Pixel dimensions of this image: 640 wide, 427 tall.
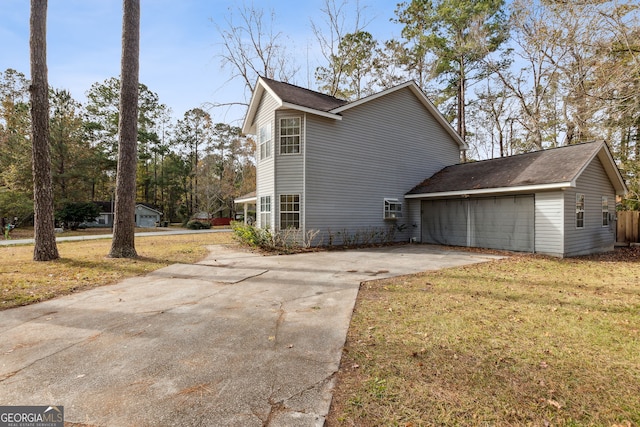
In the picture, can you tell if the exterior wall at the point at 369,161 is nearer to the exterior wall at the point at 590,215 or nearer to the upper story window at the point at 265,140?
the upper story window at the point at 265,140

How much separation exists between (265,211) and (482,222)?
934cm

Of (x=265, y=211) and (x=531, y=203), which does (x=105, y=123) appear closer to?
(x=265, y=211)

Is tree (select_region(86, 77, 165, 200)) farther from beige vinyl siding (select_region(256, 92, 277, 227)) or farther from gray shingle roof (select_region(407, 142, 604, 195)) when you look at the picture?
gray shingle roof (select_region(407, 142, 604, 195))

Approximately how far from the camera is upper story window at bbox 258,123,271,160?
1309 centimetres

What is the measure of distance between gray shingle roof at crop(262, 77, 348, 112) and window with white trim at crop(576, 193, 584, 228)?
10038 millimetres

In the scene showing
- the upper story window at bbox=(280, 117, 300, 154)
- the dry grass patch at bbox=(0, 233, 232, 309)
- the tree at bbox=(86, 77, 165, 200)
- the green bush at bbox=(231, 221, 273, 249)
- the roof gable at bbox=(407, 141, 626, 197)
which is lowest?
the dry grass patch at bbox=(0, 233, 232, 309)

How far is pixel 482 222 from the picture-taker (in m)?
12.5

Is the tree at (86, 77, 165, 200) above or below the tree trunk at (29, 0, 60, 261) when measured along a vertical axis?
above

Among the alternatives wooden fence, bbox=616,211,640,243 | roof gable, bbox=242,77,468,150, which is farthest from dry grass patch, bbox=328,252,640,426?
wooden fence, bbox=616,211,640,243

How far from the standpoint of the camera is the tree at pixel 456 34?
64.4 ft

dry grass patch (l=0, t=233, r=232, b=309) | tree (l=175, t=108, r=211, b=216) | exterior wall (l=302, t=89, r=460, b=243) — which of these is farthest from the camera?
tree (l=175, t=108, r=211, b=216)

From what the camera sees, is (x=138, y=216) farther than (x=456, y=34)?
Yes

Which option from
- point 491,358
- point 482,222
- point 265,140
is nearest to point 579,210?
point 482,222

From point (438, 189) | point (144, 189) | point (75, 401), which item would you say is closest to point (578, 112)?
point (438, 189)
